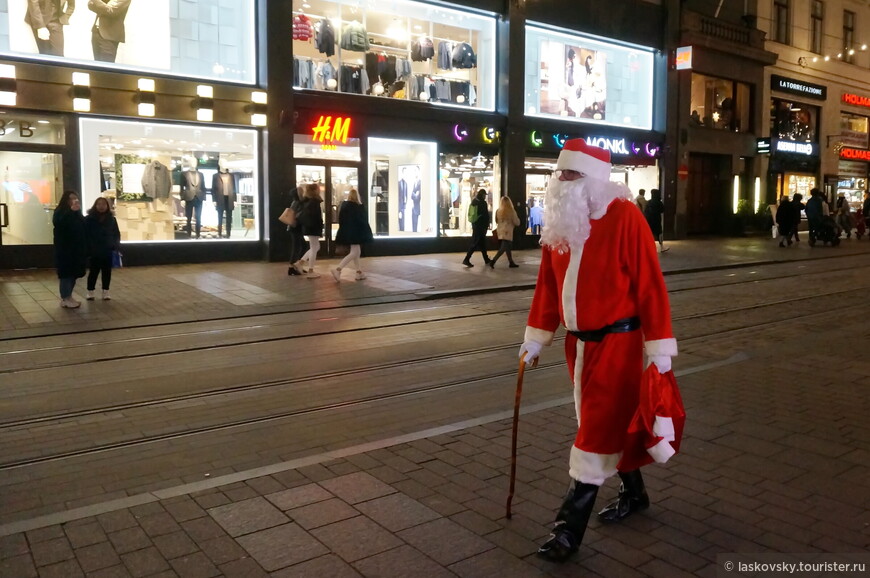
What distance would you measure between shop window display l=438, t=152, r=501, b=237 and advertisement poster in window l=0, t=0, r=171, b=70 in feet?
26.2

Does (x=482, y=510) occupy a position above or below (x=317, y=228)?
below

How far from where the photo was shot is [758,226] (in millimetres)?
30906

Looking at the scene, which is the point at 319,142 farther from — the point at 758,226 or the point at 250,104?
the point at 758,226

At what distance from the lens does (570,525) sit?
12.1ft

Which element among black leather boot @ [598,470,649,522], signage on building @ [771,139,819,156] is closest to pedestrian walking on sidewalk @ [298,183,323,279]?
black leather boot @ [598,470,649,522]

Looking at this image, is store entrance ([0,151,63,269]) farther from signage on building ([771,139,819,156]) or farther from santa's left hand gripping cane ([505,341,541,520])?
signage on building ([771,139,819,156])

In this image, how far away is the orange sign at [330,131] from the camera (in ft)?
63.8

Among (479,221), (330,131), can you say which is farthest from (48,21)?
(479,221)

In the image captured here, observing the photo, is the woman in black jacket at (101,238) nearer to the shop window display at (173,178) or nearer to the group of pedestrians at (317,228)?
the group of pedestrians at (317,228)

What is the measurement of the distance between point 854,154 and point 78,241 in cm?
3626

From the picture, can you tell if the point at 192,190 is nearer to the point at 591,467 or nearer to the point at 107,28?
the point at 107,28

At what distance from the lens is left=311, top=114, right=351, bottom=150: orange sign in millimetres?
19453

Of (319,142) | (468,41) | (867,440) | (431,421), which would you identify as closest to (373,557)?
(431,421)

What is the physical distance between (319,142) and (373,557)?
16785 mm
